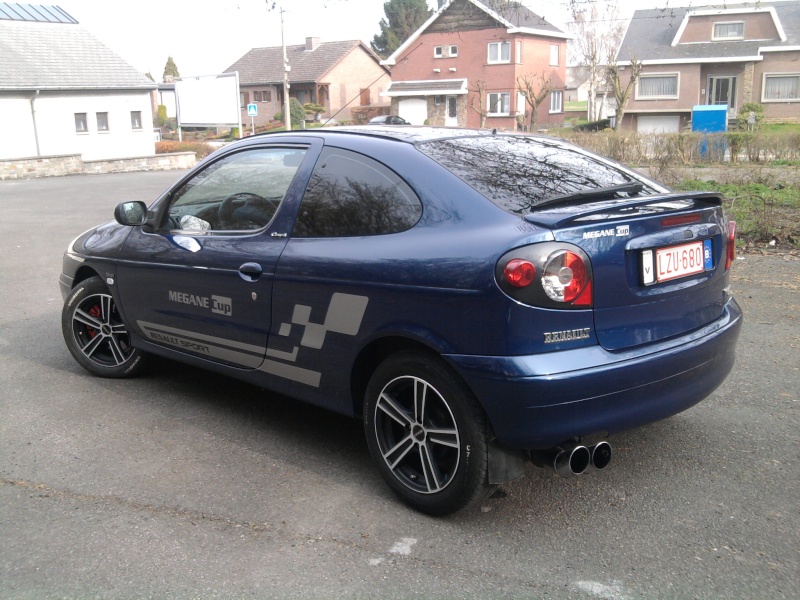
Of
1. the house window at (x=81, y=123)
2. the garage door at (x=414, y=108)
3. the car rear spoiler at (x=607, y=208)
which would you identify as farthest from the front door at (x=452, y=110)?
the car rear spoiler at (x=607, y=208)

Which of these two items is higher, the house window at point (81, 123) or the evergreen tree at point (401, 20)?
the evergreen tree at point (401, 20)

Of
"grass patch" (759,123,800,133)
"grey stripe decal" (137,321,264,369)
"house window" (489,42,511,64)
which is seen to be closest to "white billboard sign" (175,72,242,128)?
"house window" (489,42,511,64)

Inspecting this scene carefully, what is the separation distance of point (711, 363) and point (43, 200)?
66.5ft

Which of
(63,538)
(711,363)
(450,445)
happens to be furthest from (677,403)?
(63,538)

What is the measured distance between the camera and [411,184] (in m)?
3.75

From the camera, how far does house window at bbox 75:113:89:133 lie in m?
42.0

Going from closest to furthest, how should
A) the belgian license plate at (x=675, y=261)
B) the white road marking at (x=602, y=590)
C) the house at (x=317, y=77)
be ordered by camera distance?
the white road marking at (x=602, y=590), the belgian license plate at (x=675, y=261), the house at (x=317, y=77)

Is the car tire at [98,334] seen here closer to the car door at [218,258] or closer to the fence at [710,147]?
the car door at [218,258]

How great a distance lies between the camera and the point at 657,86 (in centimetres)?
5341

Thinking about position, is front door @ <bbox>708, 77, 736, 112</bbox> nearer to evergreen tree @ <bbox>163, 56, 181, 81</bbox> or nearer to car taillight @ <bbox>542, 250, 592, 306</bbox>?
car taillight @ <bbox>542, 250, 592, 306</bbox>

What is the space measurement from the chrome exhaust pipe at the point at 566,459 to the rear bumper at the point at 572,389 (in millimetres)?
120

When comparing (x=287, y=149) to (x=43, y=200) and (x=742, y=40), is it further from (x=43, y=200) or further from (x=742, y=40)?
(x=742, y=40)

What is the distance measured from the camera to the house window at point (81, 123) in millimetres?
42000

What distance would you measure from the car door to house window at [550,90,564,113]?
59.7 m
